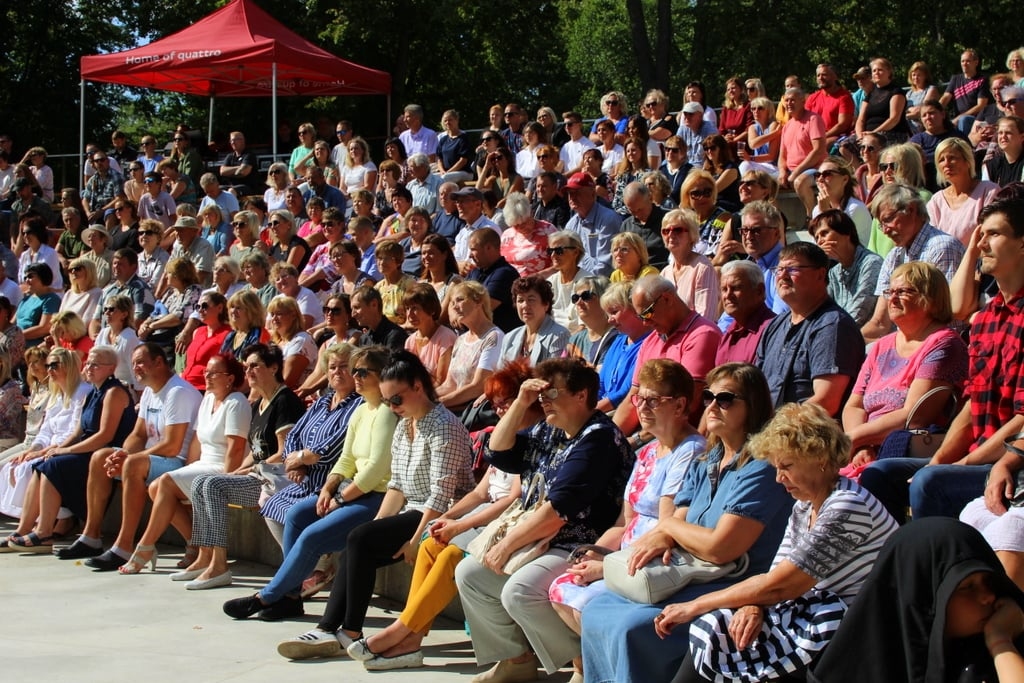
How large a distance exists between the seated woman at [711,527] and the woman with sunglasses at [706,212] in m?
3.78

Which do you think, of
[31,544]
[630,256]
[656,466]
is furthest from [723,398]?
[31,544]

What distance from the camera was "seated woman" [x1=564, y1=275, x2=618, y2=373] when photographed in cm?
711

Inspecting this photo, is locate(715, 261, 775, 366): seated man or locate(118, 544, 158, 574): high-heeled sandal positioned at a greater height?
locate(715, 261, 775, 366): seated man

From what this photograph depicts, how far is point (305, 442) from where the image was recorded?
742 cm

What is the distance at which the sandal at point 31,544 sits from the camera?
8.70 meters

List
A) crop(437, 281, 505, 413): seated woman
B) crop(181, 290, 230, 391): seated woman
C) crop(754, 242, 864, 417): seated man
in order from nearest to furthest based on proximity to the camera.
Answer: crop(754, 242, 864, 417): seated man
crop(437, 281, 505, 413): seated woman
crop(181, 290, 230, 391): seated woman

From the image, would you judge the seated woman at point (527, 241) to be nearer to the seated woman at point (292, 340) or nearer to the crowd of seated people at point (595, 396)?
the crowd of seated people at point (595, 396)

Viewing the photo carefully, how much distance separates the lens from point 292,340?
9008 mm

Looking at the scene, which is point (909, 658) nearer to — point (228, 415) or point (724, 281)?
point (724, 281)

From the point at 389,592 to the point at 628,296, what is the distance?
204 cm

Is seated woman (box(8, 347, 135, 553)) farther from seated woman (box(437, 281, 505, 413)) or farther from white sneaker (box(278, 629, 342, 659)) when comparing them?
white sneaker (box(278, 629, 342, 659))

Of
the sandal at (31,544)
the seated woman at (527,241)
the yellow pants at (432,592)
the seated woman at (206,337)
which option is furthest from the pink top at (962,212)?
the sandal at (31,544)

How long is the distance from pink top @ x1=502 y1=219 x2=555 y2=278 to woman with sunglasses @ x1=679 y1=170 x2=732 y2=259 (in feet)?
3.85

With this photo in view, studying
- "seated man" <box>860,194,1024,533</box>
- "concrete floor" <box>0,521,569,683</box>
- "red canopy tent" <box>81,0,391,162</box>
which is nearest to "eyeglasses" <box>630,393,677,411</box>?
"seated man" <box>860,194,1024,533</box>
